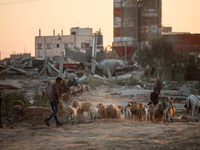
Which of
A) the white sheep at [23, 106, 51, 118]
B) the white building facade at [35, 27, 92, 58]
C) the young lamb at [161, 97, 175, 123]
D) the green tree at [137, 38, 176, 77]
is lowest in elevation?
the white sheep at [23, 106, 51, 118]

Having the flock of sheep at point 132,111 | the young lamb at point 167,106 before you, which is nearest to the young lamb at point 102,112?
the flock of sheep at point 132,111

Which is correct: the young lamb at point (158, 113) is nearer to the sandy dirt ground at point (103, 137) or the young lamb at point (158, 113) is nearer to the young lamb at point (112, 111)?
the sandy dirt ground at point (103, 137)

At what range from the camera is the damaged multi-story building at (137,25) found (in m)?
56.2

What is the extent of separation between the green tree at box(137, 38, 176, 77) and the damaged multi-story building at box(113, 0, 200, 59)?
18083 millimetres

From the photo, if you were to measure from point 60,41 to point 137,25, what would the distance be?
20507mm

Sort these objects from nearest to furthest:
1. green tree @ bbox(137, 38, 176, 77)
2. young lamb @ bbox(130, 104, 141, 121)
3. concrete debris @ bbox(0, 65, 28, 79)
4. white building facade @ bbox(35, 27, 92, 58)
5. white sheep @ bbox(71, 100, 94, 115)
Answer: young lamb @ bbox(130, 104, 141, 121) < white sheep @ bbox(71, 100, 94, 115) < concrete debris @ bbox(0, 65, 28, 79) < green tree @ bbox(137, 38, 176, 77) < white building facade @ bbox(35, 27, 92, 58)

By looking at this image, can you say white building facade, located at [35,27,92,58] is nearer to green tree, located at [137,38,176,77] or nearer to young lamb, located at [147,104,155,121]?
green tree, located at [137,38,176,77]

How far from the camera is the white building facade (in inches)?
2704

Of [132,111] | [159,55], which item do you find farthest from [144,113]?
[159,55]

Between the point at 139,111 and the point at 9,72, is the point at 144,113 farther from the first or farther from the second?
the point at 9,72

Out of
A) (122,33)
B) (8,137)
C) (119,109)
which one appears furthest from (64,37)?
(8,137)

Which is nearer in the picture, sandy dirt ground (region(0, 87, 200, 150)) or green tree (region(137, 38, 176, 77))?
sandy dirt ground (region(0, 87, 200, 150))

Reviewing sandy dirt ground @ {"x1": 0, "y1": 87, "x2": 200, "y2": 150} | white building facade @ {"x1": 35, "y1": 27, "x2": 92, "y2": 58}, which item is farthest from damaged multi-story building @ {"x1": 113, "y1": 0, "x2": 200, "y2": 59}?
sandy dirt ground @ {"x1": 0, "y1": 87, "x2": 200, "y2": 150}

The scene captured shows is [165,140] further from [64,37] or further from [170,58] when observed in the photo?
[64,37]
